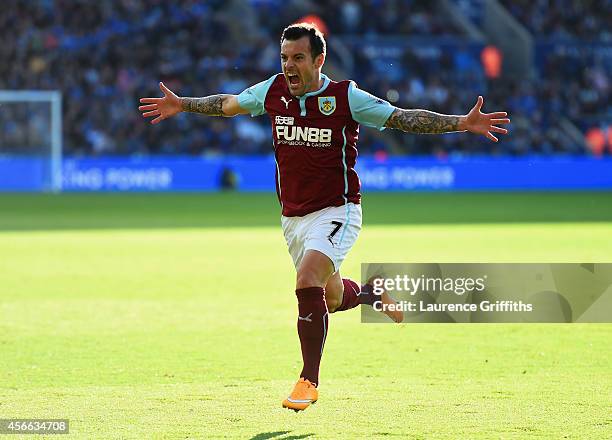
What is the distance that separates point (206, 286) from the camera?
484 inches

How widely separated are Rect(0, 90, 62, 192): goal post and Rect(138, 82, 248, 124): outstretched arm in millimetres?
25146

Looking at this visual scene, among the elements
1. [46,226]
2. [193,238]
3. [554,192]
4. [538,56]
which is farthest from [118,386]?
[538,56]

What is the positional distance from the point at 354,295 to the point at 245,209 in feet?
53.6

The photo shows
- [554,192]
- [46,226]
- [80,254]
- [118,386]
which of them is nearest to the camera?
[118,386]

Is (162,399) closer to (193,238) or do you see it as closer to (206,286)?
(206,286)

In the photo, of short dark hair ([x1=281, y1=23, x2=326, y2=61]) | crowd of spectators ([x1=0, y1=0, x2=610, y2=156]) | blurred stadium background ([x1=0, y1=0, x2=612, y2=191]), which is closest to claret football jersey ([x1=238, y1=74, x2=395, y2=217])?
short dark hair ([x1=281, y1=23, x2=326, y2=61])

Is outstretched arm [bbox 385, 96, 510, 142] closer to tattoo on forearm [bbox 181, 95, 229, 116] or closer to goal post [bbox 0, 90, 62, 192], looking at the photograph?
tattoo on forearm [bbox 181, 95, 229, 116]

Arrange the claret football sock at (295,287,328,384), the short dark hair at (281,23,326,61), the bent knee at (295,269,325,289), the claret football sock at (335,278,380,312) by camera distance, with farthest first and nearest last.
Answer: the claret football sock at (335,278,380,312) → the short dark hair at (281,23,326,61) → the bent knee at (295,269,325,289) → the claret football sock at (295,287,328,384)

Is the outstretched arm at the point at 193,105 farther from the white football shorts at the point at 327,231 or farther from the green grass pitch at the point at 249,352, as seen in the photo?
the green grass pitch at the point at 249,352

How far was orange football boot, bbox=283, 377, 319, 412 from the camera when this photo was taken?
6039 mm

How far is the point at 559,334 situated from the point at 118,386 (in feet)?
12.9

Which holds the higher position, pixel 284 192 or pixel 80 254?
pixel 284 192

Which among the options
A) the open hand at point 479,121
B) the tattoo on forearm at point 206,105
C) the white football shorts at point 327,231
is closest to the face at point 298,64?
the tattoo on forearm at point 206,105

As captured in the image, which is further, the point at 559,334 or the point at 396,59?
the point at 396,59
